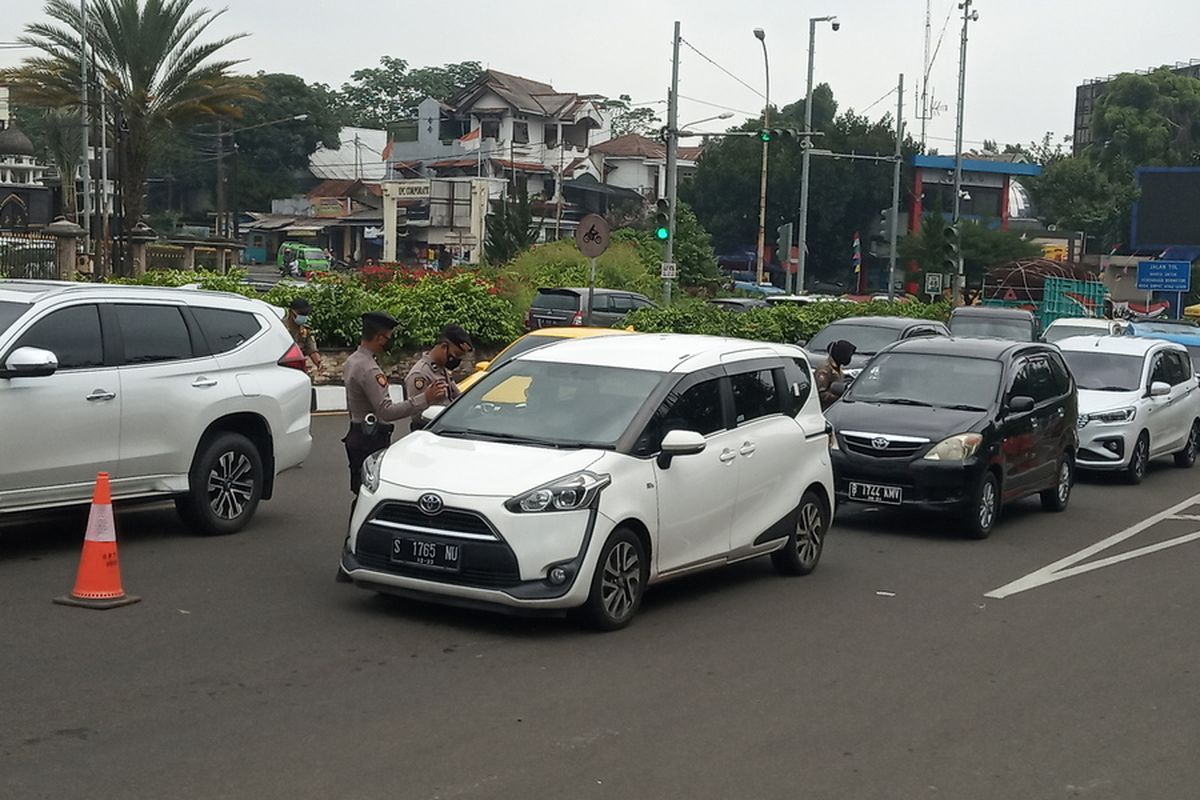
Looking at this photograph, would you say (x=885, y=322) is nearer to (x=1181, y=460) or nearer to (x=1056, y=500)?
(x=1181, y=460)

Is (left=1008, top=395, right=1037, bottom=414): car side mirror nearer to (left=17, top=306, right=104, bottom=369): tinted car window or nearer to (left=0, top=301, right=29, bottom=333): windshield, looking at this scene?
(left=17, top=306, right=104, bottom=369): tinted car window

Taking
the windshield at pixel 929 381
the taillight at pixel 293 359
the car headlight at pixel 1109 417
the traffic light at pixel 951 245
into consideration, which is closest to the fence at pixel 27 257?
the taillight at pixel 293 359

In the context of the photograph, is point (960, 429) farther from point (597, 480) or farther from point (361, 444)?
point (597, 480)

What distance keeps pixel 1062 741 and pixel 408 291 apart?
759 inches

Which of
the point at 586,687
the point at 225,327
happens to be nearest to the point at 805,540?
the point at 586,687

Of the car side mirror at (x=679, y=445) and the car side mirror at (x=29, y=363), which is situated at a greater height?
the car side mirror at (x=29, y=363)

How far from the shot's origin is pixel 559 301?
31.7 meters

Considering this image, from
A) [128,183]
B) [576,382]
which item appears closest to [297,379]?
[576,382]

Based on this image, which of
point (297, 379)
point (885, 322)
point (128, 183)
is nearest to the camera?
point (297, 379)

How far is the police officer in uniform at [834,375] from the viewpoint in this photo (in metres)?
16.2

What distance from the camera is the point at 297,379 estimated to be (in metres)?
12.6

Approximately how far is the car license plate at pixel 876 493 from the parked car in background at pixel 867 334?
9258 millimetres

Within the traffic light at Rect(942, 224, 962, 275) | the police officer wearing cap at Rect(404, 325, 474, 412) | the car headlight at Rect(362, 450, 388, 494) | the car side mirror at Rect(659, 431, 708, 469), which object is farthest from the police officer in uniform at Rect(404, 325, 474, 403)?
the traffic light at Rect(942, 224, 962, 275)

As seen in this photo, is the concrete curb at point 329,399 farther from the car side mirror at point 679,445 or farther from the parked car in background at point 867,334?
the car side mirror at point 679,445
